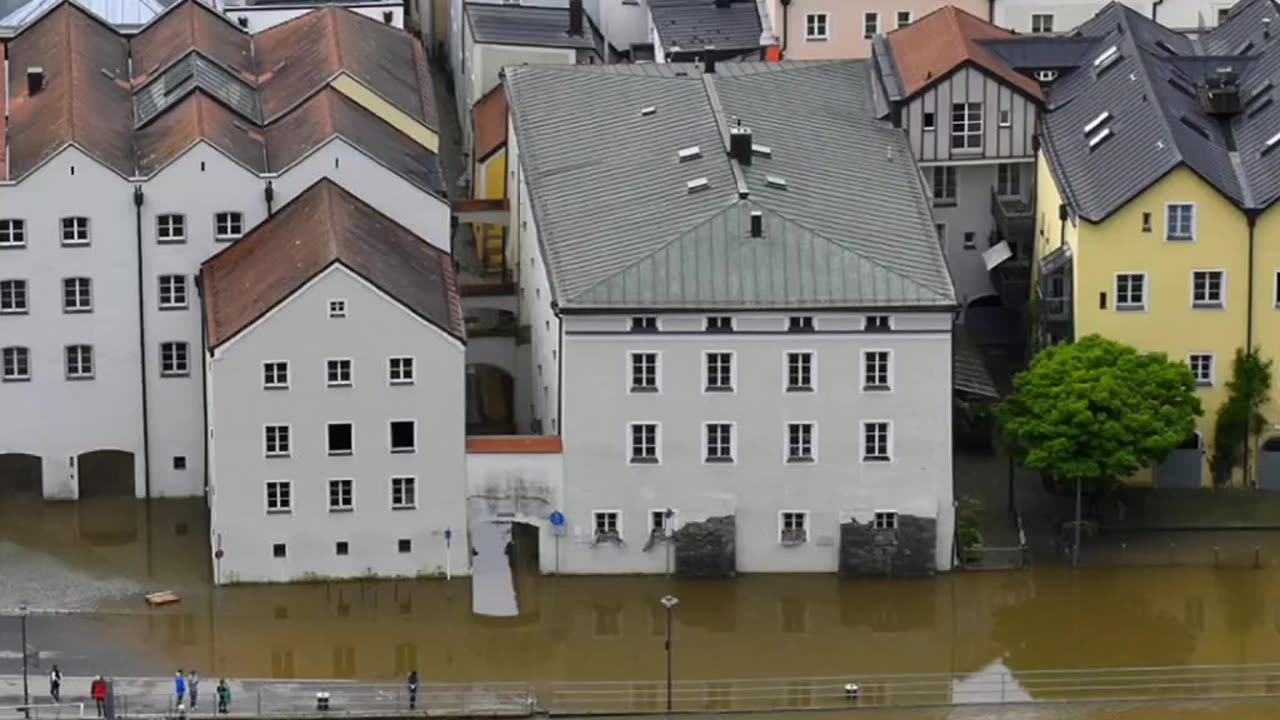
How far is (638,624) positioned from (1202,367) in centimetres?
2441

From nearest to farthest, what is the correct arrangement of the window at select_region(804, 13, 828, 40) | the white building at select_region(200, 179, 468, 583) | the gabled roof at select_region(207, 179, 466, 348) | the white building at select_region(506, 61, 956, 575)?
1. the white building at select_region(200, 179, 468, 583)
2. the gabled roof at select_region(207, 179, 466, 348)
3. the white building at select_region(506, 61, 956, 575)
4. the window at select_region(804, 13, 828, 40)

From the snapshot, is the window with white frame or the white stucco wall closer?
the white stucco wall

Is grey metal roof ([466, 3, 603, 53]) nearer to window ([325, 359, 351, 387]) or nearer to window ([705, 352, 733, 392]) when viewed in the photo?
window ([705, 352, 733, 392])

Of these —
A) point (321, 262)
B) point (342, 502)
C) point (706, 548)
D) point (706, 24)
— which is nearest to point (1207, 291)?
point (706, 548)

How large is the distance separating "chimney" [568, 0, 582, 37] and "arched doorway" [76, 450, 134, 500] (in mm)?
36611

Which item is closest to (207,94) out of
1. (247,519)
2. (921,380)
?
(247,519)

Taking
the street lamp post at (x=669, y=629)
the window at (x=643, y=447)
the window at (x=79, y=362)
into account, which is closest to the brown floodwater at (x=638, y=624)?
the street lamp post at (x=669, y=629)

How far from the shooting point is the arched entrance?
6230 inches

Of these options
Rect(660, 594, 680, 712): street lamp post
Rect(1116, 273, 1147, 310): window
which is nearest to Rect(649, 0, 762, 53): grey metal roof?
Rect(1116, 273, 1147, 310): window

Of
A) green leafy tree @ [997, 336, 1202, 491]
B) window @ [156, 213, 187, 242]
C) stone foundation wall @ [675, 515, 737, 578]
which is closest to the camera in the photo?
stone foundation wall @ [675, 515, 737, 578]

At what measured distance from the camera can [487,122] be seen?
179 meters

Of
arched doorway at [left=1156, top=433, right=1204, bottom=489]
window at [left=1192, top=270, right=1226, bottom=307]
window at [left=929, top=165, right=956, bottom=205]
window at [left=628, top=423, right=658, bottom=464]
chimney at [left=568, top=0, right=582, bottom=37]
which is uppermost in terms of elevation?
chimney at [left=568, top=0, right=582, bottom=37]

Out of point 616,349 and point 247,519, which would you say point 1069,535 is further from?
point 247,519

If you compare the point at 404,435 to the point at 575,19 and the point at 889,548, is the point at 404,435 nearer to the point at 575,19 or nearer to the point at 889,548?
the point at 889,548
